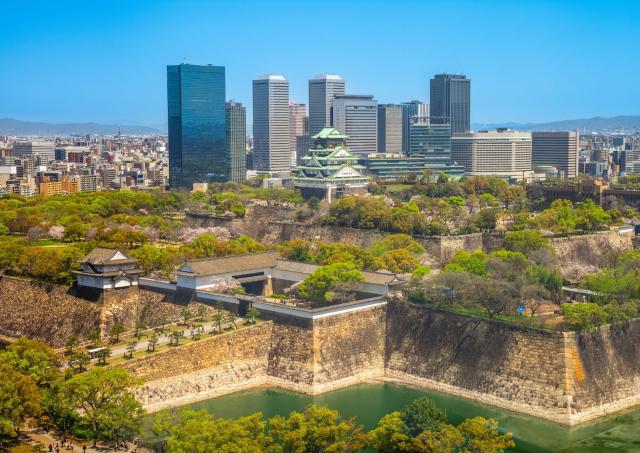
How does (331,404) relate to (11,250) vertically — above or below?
below

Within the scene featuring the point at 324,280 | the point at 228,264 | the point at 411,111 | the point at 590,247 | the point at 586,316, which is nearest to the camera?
the point at 586,316

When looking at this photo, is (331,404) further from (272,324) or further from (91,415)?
(91,415)

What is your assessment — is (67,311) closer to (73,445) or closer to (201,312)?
(201,312)

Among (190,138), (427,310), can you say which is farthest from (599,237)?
(190,138)

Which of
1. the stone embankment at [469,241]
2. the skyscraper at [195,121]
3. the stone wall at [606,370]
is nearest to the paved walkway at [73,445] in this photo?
the stone wall at [606,370]

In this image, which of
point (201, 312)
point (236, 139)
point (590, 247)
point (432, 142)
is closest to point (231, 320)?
point (201, 312)

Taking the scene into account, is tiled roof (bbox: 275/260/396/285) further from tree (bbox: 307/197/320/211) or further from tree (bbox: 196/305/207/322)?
tree (bbox: 307/197/320/211)

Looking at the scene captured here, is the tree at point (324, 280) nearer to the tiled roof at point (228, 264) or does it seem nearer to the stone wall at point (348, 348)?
the stone wall at point (348, 348)
